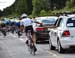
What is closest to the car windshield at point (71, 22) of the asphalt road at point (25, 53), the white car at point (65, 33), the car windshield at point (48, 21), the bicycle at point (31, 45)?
the white car at point (65, 33)

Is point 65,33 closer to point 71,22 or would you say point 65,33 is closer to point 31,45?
point 71,22

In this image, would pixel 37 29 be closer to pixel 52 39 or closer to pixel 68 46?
pixel 52 39

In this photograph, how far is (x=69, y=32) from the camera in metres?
20.0

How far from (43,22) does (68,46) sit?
32.2 ft

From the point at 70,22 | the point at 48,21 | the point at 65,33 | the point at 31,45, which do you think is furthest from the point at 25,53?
the point at 48,21

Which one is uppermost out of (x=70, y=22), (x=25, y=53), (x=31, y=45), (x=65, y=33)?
(x=70, y=22)

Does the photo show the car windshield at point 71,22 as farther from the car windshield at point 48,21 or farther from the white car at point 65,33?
the car windshield at point 48,21

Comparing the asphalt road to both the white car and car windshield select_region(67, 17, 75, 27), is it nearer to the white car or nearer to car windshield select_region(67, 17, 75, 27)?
the white car

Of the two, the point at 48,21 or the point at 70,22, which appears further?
the point at 48,21

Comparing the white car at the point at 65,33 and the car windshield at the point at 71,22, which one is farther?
the car windshield at the point at 71,22

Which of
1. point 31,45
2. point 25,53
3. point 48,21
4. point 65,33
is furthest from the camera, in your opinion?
→ point 48,21

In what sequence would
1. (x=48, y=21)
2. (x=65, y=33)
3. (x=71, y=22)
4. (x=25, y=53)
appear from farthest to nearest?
(x=48, y=21)
(x=25, y=53)
(x=71, y=22)
(x=65, y=33)

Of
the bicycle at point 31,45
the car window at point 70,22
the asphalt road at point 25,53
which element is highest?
the car window at point 70,22

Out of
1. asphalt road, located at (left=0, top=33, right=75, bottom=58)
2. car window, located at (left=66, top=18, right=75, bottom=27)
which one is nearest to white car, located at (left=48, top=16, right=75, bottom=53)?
car window, located at (left=66, top=18, right=75, bottom=27)
